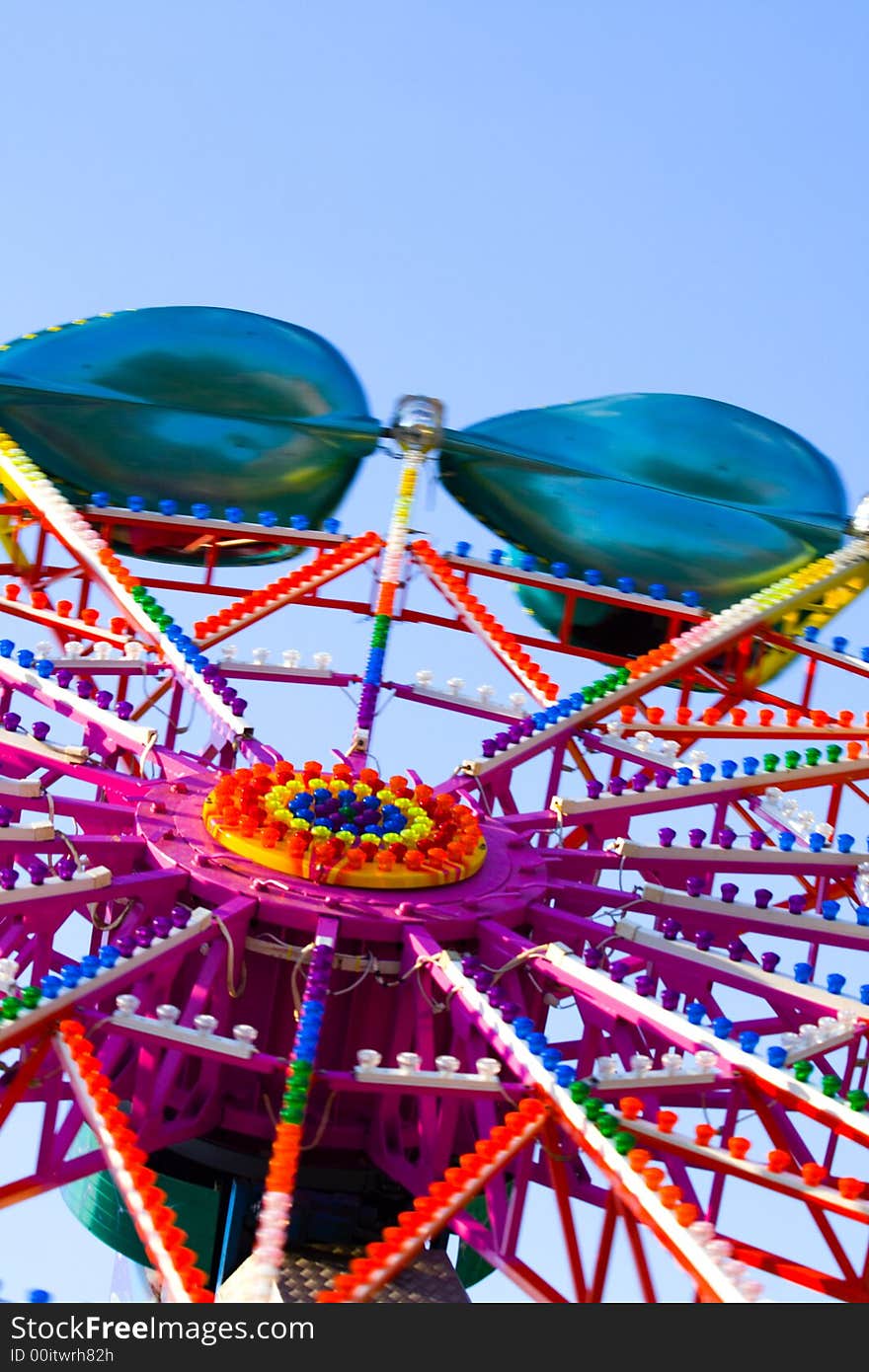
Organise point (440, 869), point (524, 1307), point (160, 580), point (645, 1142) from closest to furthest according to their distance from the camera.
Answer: point (524, 1307) → point (645, 1142) → point (440, 869) → point (160, 580)

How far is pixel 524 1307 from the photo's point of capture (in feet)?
56.4

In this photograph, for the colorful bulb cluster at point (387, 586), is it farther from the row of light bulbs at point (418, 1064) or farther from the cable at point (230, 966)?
the row of light bulbs at point (418, 1064)

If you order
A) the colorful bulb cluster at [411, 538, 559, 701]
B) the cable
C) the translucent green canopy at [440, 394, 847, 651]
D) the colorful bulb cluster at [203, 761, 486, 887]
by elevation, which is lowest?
the cable

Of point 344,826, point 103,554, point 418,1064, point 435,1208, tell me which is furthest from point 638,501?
point 435,1208

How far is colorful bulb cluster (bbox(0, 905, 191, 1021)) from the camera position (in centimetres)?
2023

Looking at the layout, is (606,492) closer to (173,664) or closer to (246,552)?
(246,552)

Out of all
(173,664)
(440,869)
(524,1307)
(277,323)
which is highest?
(277,323)

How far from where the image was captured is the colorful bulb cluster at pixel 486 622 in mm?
27375

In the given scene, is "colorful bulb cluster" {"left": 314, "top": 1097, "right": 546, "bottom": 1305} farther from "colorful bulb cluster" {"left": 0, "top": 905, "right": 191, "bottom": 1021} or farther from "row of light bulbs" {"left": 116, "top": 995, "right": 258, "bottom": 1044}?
"colorful bulb cluster" {"left": 0, "top": 905, "right": 191, "bottom": 1021}

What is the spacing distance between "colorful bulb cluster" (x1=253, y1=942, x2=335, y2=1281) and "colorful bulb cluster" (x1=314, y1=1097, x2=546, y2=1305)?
53 centimetres

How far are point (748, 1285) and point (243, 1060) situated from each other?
15.3 ft

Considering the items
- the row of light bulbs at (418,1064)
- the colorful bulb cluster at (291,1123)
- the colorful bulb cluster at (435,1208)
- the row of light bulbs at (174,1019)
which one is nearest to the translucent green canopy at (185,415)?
the colorful bulb cluster at (291,1123)

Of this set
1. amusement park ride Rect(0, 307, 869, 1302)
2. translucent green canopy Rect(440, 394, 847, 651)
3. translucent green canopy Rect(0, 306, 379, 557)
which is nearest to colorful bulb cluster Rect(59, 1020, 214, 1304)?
amusement park ride Rect(0, 307, 869, 1302)

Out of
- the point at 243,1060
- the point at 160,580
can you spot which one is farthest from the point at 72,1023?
the point at 160,580
